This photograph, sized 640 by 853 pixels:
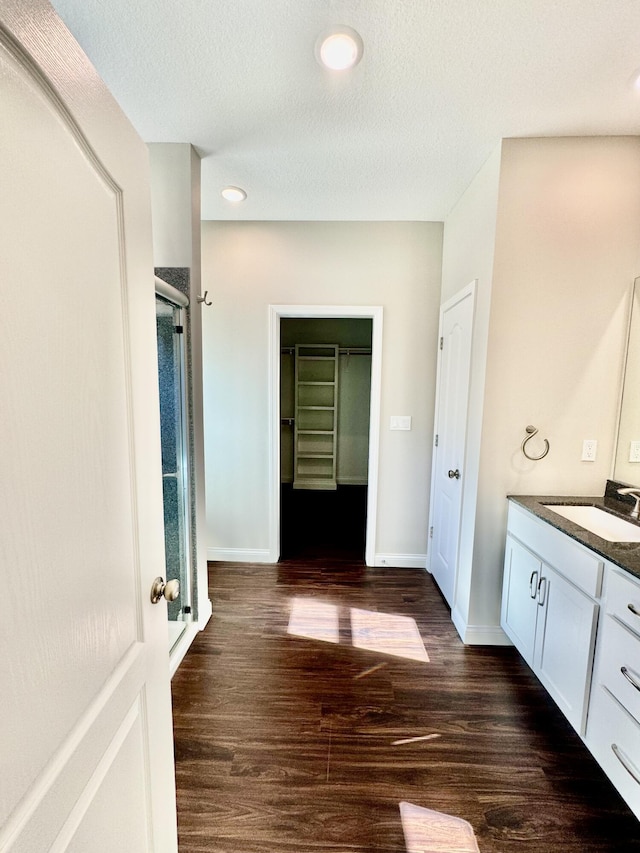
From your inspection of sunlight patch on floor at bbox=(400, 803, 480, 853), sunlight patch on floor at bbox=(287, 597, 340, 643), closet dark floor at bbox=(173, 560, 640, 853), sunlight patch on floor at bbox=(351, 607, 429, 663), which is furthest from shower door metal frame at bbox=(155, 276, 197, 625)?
sunlight patch on floor at bbox=(400, 803, 480, 853)

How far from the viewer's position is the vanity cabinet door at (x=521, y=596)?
70.2 inches

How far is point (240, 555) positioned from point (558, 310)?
287 cm

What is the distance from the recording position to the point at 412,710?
1713 millimetres

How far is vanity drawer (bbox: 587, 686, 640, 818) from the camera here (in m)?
1.17

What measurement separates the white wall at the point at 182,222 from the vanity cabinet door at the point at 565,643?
6.16 ft

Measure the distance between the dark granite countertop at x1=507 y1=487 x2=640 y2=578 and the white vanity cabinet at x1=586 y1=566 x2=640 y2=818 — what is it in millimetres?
48

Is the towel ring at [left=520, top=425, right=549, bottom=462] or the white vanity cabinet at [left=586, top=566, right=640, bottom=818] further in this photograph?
the towel ring at [left=520, top=425, right=549, bottom=462]

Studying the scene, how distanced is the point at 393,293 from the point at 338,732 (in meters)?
2.77

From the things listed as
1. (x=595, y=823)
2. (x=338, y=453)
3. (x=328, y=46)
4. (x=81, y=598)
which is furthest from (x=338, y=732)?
(x=338, y=453)

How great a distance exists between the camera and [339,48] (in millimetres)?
1328

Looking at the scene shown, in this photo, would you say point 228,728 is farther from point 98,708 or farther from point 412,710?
point 98,708

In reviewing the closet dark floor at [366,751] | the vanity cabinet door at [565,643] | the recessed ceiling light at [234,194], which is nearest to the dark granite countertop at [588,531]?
the vanity cabinet door at [565,643]

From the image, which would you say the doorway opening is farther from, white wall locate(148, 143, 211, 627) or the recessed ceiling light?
white wall locate(148, 143, 211, 627)

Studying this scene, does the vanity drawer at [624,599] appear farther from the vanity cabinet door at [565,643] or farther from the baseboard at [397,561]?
the baseboard at [397,561]
